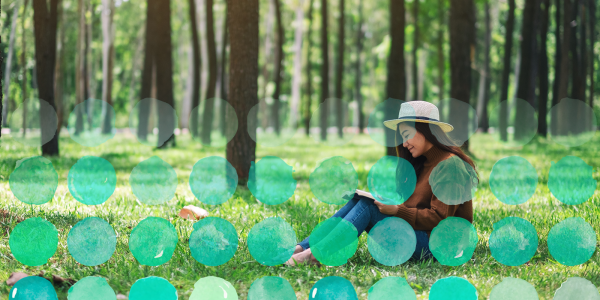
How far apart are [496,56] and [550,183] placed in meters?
33.0

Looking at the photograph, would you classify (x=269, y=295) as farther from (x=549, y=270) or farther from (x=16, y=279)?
(x=549, y=270)

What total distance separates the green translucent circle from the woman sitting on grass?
9.20 ft

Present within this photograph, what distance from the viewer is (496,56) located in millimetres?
37969

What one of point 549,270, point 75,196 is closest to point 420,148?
point 549,270
